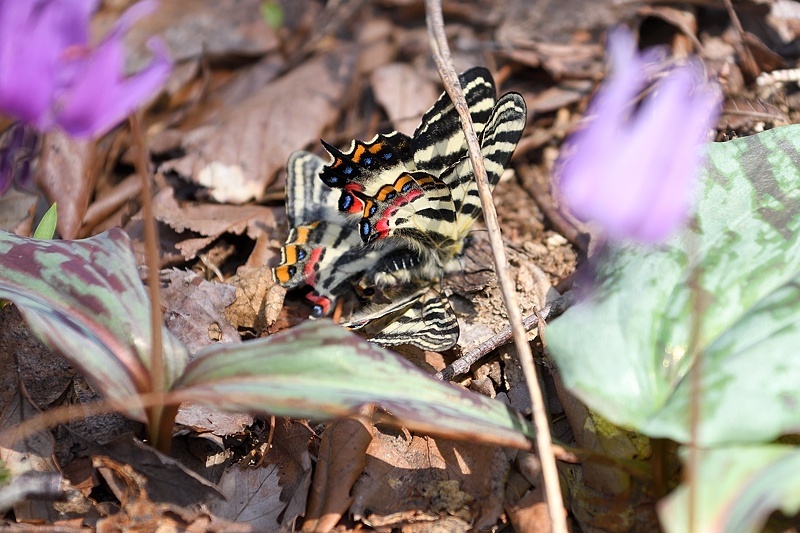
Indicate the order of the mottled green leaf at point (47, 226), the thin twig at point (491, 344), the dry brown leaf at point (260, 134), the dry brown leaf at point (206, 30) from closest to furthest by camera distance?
the thin twig at point (491, 344) < the mottled green leaf at point (47, 226) < the dry brown leaf at point (260, 134) < the dry brown leaf at point (206, 30)

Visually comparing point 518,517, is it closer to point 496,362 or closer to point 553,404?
point 553,404

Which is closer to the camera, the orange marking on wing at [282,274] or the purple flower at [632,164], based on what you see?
the purple flower at [632,164]

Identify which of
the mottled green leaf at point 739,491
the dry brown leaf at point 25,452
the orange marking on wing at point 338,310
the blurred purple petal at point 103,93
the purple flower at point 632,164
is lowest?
the orange marking on wing at point 338,310

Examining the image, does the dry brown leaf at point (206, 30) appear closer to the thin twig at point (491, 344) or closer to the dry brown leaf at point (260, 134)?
the dry brown leaf at point (260, 134)

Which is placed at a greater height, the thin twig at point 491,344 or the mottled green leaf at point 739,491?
the mottled green leaf at point 739,491

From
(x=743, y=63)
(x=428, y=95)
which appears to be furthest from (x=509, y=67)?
(x=743, y=63)

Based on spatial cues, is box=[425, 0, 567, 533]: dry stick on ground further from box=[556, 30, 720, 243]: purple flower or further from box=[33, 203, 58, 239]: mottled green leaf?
box=[33, 203, 58, 239]: mottled green leaf

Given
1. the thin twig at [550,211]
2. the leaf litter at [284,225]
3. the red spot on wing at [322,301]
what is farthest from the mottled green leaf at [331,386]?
the thin twig at [550,211]
